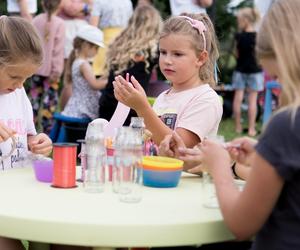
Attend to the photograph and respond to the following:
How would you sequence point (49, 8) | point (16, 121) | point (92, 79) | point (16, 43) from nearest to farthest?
point (16, 43), point (16, 121), point (92, 79), point (49, 8)

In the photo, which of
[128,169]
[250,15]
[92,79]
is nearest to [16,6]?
[92,79]

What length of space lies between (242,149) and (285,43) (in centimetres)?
39

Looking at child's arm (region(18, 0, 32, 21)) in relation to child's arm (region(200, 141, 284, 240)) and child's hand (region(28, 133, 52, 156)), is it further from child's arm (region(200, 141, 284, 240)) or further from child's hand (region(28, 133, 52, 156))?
child's arm (region(200, 141, 284, 240))

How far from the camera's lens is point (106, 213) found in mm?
1657

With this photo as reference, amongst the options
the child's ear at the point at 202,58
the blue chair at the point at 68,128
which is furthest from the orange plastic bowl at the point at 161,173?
the blue chair at the point at 68,128

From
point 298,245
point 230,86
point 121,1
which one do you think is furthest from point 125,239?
point 230,86

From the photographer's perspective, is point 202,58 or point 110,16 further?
point 110,16

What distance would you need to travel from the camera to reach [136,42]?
495 centimetres

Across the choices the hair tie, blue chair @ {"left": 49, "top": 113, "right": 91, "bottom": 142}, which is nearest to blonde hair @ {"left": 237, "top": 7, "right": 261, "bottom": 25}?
blue chair @ {"left": 49, "top": 113, "right": 91, "bottom": 142}

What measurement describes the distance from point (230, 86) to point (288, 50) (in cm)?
785

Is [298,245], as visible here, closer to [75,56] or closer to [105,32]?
[75,56]

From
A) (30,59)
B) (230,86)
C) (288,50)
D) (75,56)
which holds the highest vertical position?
(288,50)

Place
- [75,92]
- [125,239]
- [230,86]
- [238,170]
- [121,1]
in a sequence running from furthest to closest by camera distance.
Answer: [230,86], [121,1], [75,92], [238,170], [125,239]

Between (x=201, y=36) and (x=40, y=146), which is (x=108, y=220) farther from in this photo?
(x=201, y=36)
